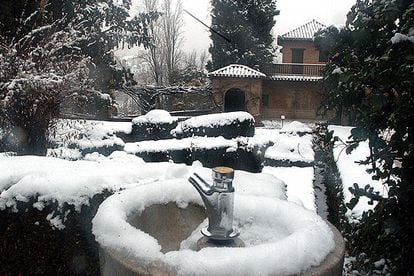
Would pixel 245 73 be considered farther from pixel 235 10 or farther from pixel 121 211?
pixel 121 211

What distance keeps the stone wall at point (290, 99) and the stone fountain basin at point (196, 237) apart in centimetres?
2174

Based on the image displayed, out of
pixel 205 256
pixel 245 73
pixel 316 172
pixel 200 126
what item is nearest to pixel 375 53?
pixel 205 256

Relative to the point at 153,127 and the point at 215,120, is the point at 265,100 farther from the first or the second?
the point at 153,127

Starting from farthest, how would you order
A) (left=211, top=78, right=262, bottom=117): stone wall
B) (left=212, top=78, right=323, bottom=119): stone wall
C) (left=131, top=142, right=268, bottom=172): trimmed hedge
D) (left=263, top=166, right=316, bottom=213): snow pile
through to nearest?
1. (left=212, top=78, right=323, bottom=119): stone wall
2. (left=211, top=78, right=262, bottom=117): stone wall
3. (left=131, top=142, right=268, bottom=172): trimmed hedge
4. (left=263, top=166, right=316, bottom=213): snow pile

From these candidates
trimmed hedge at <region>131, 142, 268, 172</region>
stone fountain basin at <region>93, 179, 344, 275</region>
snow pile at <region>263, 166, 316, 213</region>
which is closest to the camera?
stone fountain basin at <region>93, 179, 344, 275</region>

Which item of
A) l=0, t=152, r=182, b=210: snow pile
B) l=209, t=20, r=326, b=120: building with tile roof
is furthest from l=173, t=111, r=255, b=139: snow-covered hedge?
l=209, t=20, r=326, b=120: building with tile roof

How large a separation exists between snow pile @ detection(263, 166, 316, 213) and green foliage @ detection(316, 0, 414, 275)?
10.8ft

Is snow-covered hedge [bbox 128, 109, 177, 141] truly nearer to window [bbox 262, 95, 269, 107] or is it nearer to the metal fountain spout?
the metal fountain spout

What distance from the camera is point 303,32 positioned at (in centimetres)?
2520

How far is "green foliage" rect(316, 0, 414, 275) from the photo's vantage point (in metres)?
1.79

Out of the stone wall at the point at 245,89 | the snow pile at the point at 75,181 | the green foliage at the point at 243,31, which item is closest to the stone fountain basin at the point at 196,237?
the snow pile at the point at 75,181

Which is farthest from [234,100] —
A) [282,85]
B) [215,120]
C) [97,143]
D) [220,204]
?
[220,204]

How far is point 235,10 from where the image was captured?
2336 cm

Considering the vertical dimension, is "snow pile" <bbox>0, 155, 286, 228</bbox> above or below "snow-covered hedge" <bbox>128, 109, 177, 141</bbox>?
above
